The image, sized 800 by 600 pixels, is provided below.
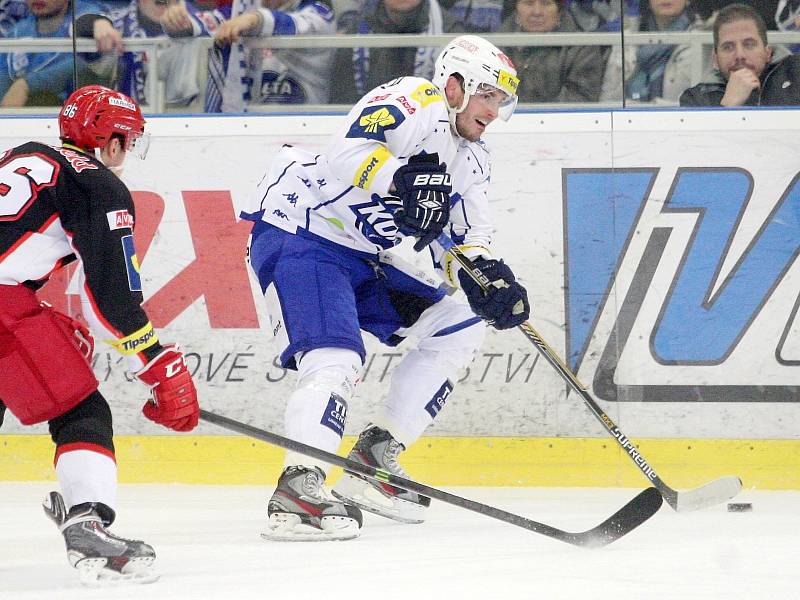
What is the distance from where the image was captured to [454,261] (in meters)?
3.70

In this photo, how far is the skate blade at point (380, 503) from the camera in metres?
3.57

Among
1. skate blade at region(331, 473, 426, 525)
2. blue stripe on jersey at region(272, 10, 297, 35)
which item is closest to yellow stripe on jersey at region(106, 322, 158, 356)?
skate blade at region(331, 473, 426, 525)

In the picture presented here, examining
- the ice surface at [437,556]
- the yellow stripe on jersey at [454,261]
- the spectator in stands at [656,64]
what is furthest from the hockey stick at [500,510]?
the spectator in stands at [656,64]

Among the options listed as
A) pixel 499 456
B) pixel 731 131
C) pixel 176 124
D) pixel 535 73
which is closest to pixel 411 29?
pixel 535 73

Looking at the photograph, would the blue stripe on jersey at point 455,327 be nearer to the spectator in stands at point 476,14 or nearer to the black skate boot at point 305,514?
the black skate boot at point 305,514

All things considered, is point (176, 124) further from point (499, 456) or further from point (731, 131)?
point (731, 131)

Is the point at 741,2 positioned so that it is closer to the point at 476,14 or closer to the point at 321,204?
the point at 476,14

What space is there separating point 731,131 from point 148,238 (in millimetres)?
2039

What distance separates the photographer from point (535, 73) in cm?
448

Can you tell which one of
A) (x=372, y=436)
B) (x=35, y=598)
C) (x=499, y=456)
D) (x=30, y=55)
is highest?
(x=30, y=55)

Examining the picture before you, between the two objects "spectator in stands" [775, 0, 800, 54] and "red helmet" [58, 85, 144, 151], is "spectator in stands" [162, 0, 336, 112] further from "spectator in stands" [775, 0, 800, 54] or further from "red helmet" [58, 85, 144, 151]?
"red helmet" [58, 85, 144, 151]

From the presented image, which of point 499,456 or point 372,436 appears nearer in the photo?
point 372,436

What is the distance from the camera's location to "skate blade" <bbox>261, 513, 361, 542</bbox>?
3.09 metres

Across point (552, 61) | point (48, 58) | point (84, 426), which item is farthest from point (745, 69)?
point (84, 426)
